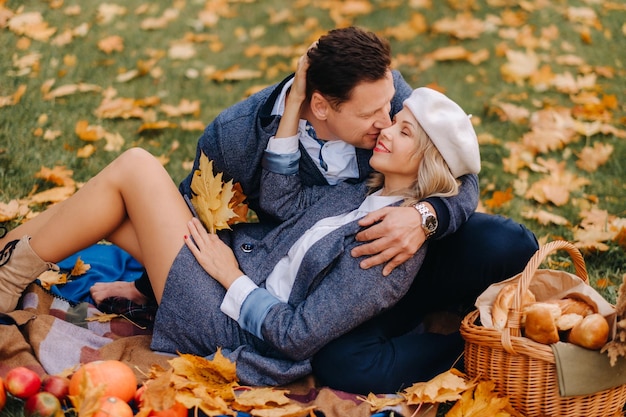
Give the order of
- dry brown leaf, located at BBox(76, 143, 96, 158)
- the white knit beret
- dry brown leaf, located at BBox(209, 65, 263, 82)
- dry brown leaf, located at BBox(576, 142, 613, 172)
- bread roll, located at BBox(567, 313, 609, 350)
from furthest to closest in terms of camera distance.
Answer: dry brown leaf, located at BBox(209, 65, 263, 82), dry brown leaf, located at BBox(576, 142, 613, 172), dry brown leaf, located at BBox(76, 143, 96, 158), the white knit beret, bread roll, located at BBox(567, 313, 609, 350)

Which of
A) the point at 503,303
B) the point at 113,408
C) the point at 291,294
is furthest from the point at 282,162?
the point at 113,408

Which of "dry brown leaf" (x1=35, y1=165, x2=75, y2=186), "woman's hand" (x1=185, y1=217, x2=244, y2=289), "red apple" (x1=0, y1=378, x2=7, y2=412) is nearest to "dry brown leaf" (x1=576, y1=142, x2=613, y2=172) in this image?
"woman's hand" (x1=185, y1=217, x2=244, y2=289)

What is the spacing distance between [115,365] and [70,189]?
1627mm

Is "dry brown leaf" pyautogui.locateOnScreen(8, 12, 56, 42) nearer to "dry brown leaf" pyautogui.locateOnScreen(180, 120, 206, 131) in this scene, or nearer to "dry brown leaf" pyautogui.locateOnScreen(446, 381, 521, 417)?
"dry brown leaf" pyautogui.locateOnScreen(180, 120, 206, 131)

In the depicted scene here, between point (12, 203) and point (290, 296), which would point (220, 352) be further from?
point (12, 203)

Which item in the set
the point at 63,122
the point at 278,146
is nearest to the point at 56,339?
the point at 278,146

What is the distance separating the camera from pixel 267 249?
2.73m

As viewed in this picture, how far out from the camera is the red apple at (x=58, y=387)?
2.22 meters

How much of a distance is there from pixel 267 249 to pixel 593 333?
119 centimetres

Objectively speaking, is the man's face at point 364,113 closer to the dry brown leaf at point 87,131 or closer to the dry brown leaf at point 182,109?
the dry brown leaf at point 87,131

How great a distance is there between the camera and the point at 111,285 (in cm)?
303

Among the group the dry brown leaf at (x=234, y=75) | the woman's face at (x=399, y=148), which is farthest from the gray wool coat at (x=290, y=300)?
the dry brown leaf at (x=234, y=75)

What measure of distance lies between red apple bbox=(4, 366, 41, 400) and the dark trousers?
0.93 metres

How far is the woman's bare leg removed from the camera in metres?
2.62
